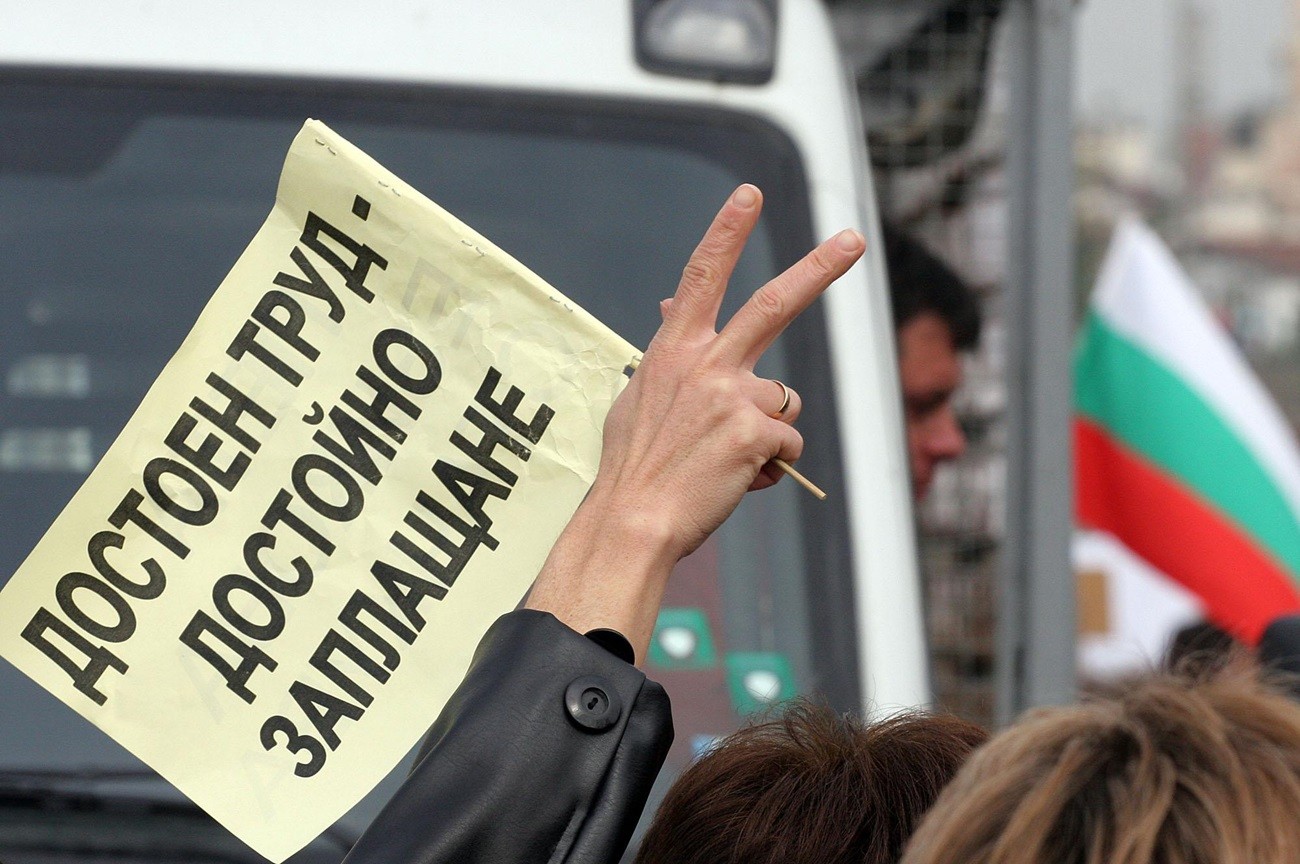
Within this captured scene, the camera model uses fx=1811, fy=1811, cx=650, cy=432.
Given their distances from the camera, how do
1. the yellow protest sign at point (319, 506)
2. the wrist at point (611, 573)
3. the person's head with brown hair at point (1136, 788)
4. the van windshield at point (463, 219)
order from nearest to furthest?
the person's head with brown hair at point (1136, 788)
the wrist at point (611, 573)
the yellow protest sign at point (319, 506)
the van windshield at point (463, 219)

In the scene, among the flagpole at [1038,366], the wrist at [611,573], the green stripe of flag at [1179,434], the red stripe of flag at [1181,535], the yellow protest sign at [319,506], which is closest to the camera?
the wrist at [611,573]

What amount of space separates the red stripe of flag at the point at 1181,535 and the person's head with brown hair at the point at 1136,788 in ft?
11.8

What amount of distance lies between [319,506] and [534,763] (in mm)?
423

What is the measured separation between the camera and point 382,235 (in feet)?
5.46

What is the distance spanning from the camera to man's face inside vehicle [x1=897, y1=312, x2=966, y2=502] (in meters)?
3.86

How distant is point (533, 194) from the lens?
2.32 m

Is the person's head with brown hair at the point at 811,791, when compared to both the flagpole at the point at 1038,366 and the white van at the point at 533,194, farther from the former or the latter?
the flagpole at the point at 1038,366

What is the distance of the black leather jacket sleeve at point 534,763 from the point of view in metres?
1.28

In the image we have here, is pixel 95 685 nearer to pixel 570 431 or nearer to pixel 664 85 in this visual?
pixel 570 431

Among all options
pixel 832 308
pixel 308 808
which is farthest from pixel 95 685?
pixel 832 308

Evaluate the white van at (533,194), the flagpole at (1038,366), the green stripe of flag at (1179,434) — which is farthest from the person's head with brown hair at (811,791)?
the green stripe of flag at (1179,434)

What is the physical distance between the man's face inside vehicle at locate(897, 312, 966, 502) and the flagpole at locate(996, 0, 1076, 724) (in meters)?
0.74

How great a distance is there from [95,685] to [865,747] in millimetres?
669

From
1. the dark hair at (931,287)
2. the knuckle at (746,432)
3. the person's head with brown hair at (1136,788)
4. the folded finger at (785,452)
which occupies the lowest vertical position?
the person's head with brown hair at (1136,788)
